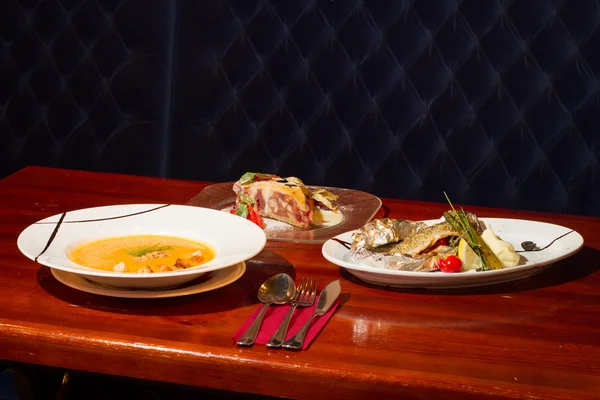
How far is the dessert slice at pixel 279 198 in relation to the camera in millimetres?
1714

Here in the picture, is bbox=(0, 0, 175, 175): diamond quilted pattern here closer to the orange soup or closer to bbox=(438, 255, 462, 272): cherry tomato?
the orange soup

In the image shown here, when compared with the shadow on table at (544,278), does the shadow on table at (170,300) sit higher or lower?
higher

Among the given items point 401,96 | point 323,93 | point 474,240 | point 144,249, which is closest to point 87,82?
point 323,93

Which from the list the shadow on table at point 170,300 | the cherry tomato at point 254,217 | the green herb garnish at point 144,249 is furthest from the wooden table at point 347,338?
the cherry tomato at point 254,217

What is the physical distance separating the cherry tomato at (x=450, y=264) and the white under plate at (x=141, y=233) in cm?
29

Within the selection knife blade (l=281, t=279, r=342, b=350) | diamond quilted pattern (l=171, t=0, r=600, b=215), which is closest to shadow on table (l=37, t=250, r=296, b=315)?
knife blade (l=281, t=279, r=342, b=350)

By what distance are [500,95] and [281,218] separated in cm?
112

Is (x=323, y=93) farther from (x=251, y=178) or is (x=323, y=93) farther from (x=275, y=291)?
(x=275, y=291)

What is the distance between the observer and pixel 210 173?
2.75 m

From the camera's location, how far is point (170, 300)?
4.09ft

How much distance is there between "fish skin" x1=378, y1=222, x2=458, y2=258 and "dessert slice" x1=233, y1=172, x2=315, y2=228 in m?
0.33

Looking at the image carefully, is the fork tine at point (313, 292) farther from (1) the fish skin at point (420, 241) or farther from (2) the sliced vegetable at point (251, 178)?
(2) the sliced vegetable at point (251, 178)

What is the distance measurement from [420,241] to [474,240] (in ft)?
0.30

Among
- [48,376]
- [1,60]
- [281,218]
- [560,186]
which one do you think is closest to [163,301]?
[281,218]
